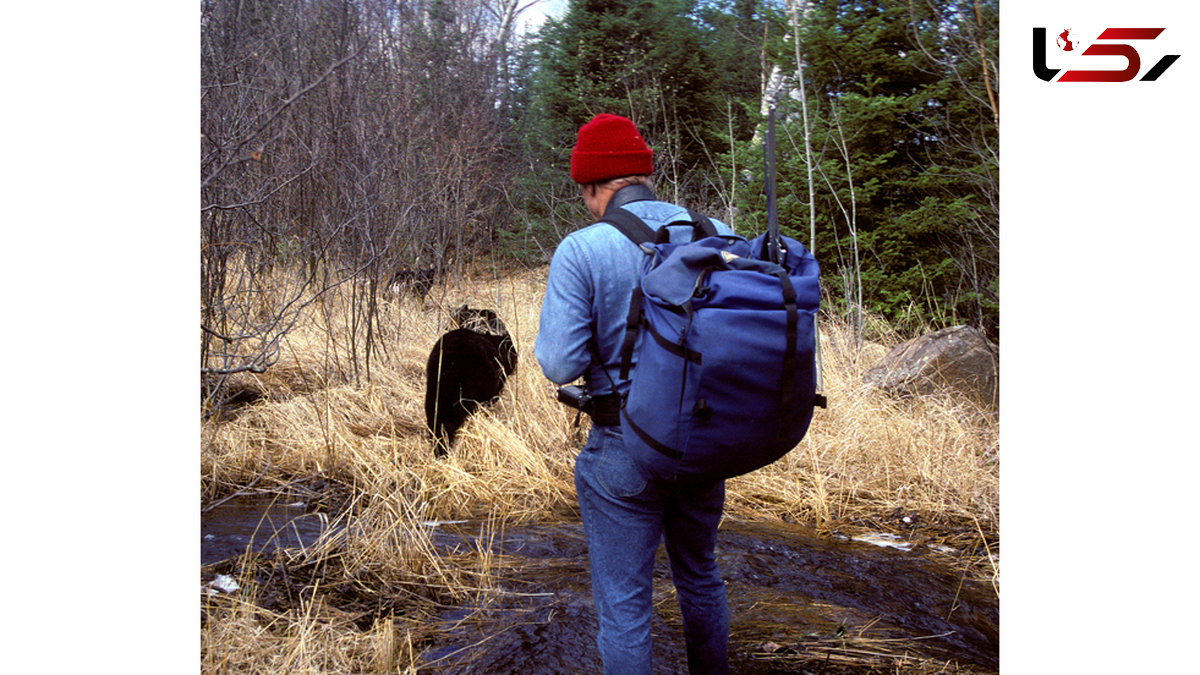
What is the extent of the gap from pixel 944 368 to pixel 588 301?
445 cm


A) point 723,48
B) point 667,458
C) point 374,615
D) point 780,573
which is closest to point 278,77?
point 374,615

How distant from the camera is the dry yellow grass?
355 centimetres

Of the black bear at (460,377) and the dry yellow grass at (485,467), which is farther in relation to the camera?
the black bear at (460,377)

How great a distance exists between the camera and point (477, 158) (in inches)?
343

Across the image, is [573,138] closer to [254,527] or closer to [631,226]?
[254,527]

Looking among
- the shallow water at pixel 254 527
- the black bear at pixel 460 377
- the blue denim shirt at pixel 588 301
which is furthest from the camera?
the black bear at pixel 460 377

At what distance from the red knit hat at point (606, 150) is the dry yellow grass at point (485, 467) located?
1.90m

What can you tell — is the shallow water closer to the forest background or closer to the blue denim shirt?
the forest background

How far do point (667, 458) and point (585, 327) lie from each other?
1.19ft

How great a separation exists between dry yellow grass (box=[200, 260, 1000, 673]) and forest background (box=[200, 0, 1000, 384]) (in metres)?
0.44

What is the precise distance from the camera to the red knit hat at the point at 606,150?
2.11 meters

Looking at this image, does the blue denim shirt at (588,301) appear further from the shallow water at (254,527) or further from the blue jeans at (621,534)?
the shallow water at (254,527)
